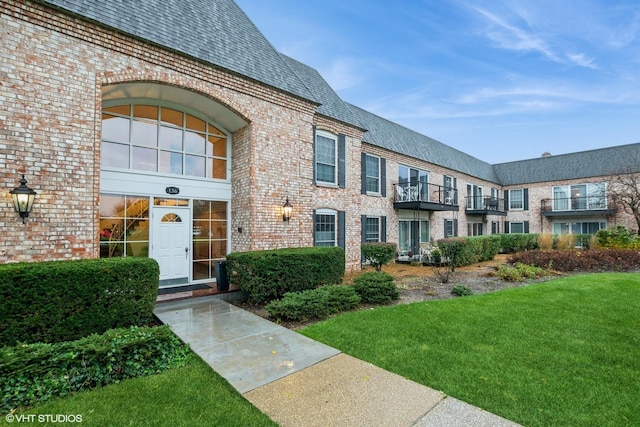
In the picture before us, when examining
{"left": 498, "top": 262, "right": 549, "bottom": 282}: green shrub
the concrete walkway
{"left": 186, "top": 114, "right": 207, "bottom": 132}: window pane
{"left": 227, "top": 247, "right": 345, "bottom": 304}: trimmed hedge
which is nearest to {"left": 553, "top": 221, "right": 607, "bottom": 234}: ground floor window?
{"left": 498, "top": 262, "right": 549, "bottom": 282}: green shrub

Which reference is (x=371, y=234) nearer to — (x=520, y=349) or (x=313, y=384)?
(x=520, y=349)

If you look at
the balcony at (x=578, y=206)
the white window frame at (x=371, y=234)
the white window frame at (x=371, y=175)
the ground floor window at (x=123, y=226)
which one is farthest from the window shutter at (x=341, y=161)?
the balcony at (x=578, y=206)

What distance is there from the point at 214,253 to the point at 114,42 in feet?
19.2

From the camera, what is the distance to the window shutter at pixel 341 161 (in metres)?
11.6

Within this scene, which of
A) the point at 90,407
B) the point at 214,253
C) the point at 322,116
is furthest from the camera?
the point at 322,116

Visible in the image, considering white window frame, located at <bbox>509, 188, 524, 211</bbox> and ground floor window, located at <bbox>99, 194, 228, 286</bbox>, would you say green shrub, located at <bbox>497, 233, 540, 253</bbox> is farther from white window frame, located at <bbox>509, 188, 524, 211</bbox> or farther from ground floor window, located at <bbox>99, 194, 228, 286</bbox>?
ground floor window, located at <bbox>99, 194, 228, 286</bbox>

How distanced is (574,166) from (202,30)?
28.8m

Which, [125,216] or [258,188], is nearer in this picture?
[125,216]

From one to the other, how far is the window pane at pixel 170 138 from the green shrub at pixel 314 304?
17.9ft

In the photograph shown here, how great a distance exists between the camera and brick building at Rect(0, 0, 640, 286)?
5.29m

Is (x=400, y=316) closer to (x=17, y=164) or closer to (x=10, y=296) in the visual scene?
(x=10, y=296)

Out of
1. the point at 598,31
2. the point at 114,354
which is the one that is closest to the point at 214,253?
the point at 114,354

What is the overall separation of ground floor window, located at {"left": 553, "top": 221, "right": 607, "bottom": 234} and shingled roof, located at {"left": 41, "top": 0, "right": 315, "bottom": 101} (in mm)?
25663

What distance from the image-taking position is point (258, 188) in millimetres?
8406
